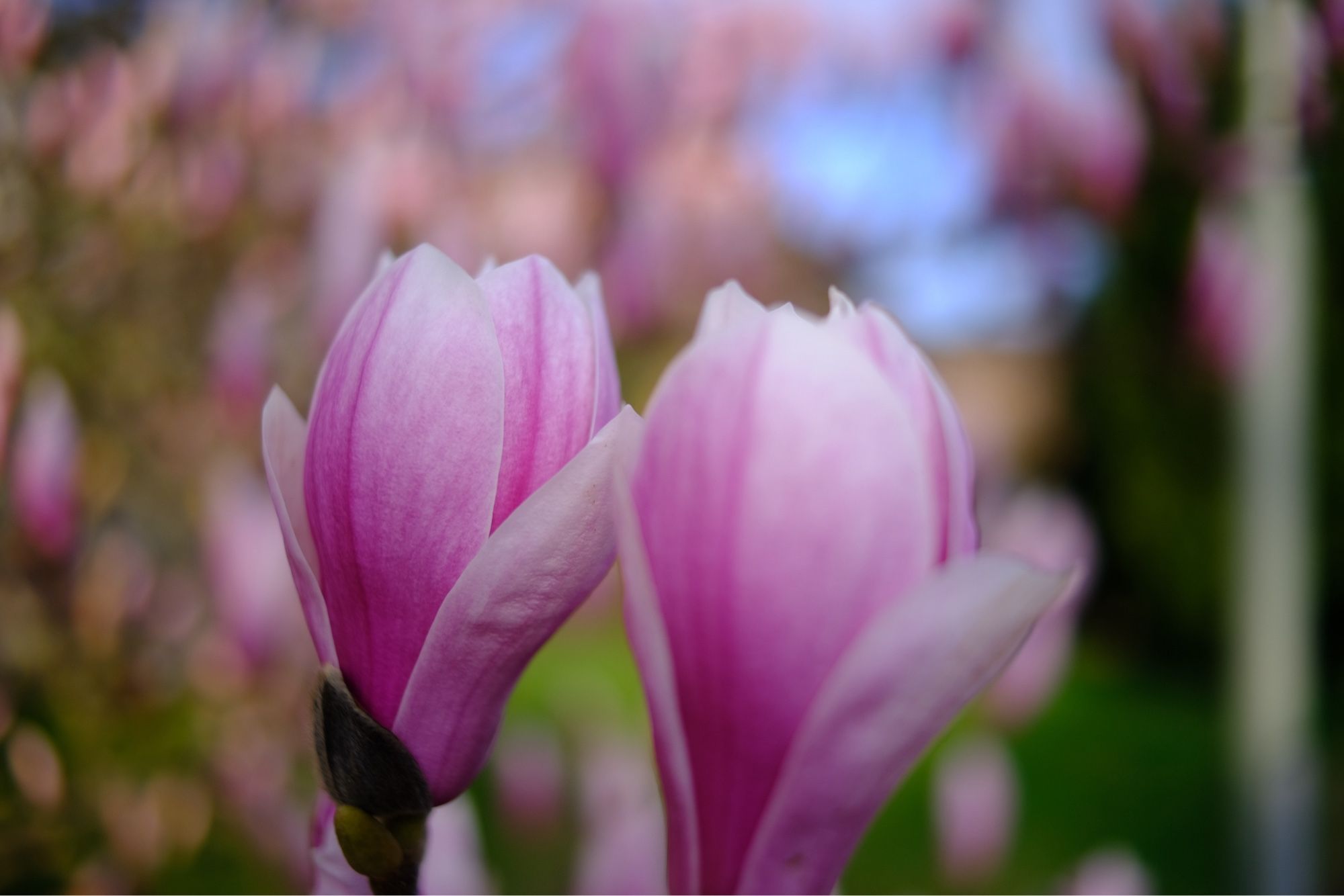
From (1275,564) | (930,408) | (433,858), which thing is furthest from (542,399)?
(1275,564)

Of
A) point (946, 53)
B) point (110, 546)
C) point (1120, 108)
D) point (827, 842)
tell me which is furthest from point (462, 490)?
point (946, 53)

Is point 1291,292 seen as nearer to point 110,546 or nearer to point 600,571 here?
point 110,546

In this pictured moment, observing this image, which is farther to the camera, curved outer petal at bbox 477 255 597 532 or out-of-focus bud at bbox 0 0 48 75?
out-of-focus bud at bbox 0 0 48 75

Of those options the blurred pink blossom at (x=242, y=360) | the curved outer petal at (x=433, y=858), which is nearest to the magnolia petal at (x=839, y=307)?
the curved outer petal at (x=433, y=858)

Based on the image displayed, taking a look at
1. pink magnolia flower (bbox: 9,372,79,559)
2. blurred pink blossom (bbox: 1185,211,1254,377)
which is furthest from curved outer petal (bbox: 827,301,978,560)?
blurred pink blossom (bbox: 1185,211,1254,377)

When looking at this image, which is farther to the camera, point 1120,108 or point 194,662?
point 1120,108

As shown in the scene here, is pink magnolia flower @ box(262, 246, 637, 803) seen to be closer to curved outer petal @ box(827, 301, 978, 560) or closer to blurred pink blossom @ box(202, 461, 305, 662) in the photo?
curved outer petal @ box(827, 301, 978, 560)
